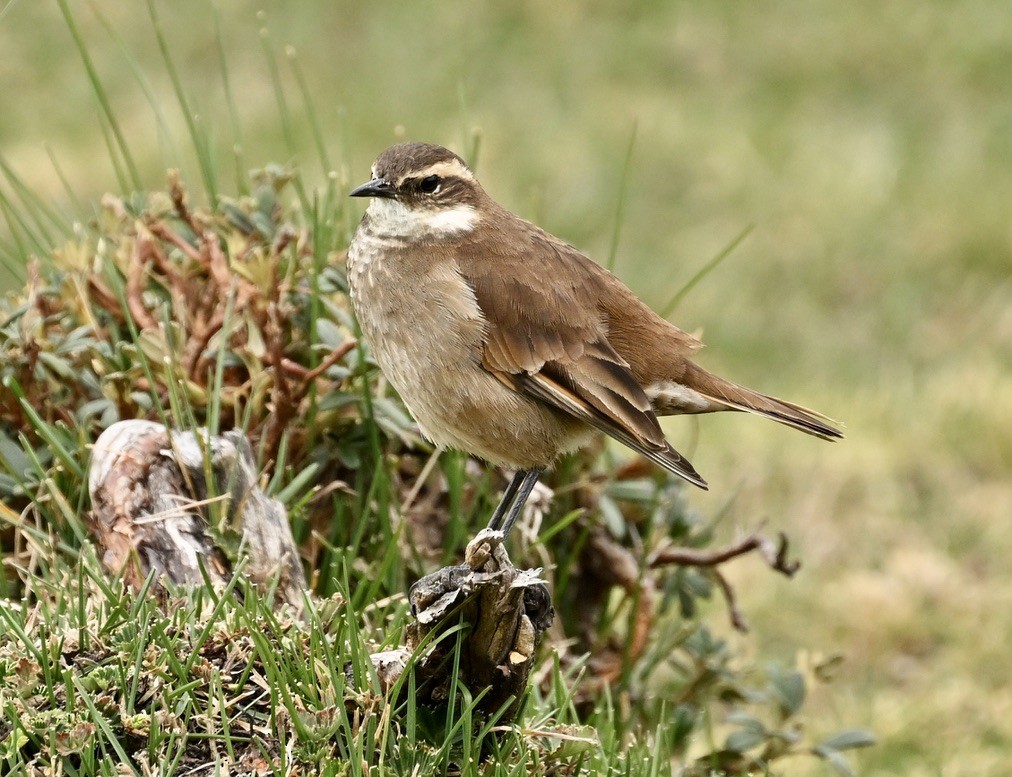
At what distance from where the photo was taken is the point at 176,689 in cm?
335

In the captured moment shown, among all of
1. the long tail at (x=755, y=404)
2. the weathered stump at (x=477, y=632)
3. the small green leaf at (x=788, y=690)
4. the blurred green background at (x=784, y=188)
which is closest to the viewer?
the weathered stump at (x=477, y=632)

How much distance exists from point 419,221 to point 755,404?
4.03 feet

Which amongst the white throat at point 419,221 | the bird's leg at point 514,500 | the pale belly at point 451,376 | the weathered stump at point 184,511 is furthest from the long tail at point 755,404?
the weathered stump at point 184,511

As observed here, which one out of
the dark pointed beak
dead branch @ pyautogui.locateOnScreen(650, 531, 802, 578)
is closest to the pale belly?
the dark pointed beak

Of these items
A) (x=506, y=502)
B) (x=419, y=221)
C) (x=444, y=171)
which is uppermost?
(x=444, y=171)

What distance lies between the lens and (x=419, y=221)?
15.3ft

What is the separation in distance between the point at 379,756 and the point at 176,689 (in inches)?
19.9

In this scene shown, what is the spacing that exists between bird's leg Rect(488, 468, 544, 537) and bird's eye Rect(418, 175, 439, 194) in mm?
955

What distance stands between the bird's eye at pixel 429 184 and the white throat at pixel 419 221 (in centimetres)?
6

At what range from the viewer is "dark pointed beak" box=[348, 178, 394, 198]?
4.57m

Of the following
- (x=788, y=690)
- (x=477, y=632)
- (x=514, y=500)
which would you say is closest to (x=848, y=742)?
(x=788, y=690)

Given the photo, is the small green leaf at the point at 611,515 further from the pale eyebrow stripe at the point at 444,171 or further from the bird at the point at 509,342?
the pale eyebrow stripe at the point at 444,171

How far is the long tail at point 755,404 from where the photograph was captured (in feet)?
14.4

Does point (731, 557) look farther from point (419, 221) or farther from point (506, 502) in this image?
point (419, 221)
